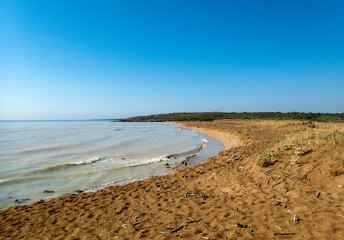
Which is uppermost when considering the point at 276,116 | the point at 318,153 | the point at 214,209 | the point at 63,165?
the point at 276,116

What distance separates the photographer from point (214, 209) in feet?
15.0

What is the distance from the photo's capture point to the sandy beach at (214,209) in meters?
3.58

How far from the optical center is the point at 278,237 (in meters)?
3.21

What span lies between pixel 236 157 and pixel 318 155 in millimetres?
4175

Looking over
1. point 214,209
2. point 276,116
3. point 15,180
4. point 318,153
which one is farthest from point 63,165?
point 276,116

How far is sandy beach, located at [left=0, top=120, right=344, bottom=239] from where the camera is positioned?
3578mm

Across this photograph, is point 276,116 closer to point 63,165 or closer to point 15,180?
point 63,165

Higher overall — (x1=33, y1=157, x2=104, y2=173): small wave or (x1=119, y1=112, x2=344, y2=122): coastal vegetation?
(x1=119, y1=112, x2=344, y2=122): coastal vegetation

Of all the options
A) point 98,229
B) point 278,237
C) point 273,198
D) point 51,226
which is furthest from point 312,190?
point 51,226

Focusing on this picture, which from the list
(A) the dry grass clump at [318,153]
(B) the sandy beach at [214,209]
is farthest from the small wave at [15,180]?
(A) the dry grass clump at [318,153]

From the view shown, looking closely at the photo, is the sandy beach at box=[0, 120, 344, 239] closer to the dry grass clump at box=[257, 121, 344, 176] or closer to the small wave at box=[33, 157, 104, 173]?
the dry grass clump at box=[257, 121, 344, 176]

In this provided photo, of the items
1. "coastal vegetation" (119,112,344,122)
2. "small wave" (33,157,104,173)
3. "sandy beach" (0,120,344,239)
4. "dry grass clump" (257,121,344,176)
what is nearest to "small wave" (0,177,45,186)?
"small wave" (33,157,104,173)

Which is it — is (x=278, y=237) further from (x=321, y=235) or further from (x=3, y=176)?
(x=3, y=176)

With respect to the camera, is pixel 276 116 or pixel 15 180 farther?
pixel 276 116
